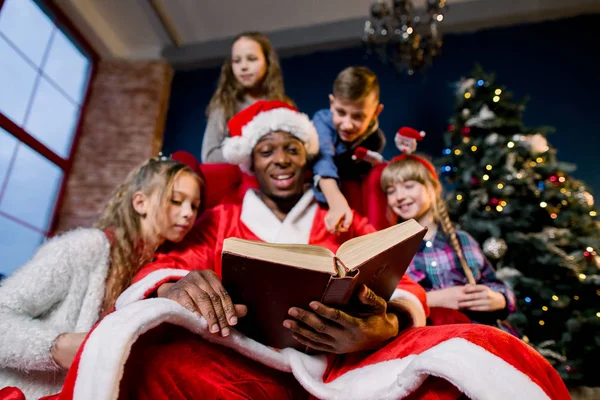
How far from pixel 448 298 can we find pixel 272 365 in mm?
880

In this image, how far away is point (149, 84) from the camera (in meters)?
4.70

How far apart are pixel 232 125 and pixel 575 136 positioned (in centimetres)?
342

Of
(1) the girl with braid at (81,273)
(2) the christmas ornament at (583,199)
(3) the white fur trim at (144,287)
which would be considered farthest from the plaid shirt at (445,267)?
(2) the christmas ornament at (583,199)

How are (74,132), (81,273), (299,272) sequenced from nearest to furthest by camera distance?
1. (299,272)
2. (81,273)
3. (74,132)

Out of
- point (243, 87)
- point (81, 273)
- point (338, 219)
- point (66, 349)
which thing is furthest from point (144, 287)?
point (243, 87)

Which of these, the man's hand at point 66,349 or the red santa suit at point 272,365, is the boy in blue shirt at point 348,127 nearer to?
the red santa suit at point 272,365

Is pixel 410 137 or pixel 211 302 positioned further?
pixel 410 137

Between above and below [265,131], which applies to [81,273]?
below

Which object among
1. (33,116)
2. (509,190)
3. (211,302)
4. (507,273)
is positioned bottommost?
(211,302)

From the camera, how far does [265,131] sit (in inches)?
66.1

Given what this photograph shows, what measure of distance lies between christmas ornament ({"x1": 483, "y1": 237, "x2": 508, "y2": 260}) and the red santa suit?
1743mm

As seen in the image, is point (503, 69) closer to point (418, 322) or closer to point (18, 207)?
point (418, 322)

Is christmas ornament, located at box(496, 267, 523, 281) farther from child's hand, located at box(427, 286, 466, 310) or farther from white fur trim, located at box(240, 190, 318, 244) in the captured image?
white fur trim, located at box(240, 190, 318, 244)

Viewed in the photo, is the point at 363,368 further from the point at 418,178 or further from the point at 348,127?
the point at 348,127
